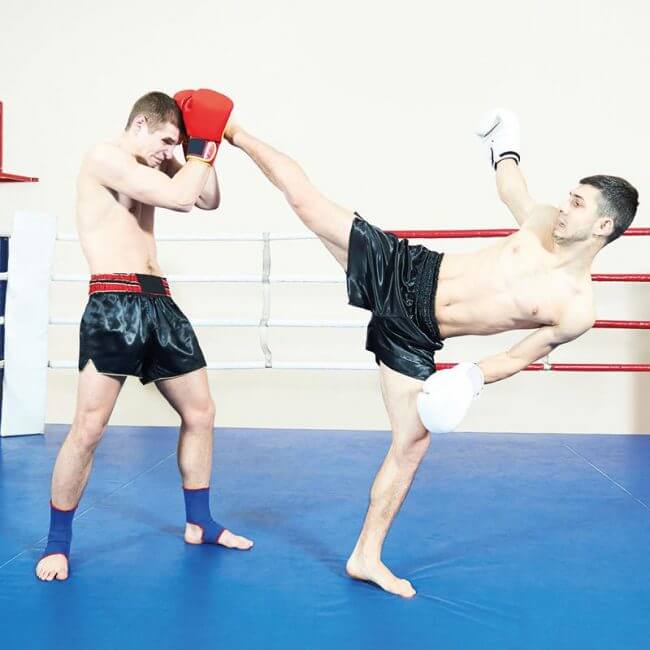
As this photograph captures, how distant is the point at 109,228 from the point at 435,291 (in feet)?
2.67

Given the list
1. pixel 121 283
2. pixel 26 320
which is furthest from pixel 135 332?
pixel 26 320

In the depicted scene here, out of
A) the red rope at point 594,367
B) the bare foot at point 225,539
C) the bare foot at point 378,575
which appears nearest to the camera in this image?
the bare foot at point 378,575

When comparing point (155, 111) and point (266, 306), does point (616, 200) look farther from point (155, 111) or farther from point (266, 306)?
point (266, 306)

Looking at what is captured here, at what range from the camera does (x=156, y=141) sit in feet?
6.66

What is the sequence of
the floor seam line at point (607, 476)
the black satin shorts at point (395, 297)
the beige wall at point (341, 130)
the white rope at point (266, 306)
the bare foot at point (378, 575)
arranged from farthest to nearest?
the beige wall at point (341, 130) < the white rope at point (266, 306) < the floor seam line at point (607, 476) < the black satin shorts at point (395, 297) < the bare foot at point (378, 575)

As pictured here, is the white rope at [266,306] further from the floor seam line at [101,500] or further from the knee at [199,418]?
the knee at [199,418]

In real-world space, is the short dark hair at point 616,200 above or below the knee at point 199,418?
above

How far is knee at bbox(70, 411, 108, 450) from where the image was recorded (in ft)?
6.53

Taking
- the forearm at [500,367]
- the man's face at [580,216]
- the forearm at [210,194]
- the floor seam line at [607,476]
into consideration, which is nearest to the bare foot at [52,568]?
the forearm at [210,194]

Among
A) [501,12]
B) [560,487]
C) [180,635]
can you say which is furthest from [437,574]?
[501,12]

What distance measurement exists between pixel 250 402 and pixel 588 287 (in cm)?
270

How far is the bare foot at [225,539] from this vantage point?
2219mm

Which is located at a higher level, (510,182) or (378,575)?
(510,182)

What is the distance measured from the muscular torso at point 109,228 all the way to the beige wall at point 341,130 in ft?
7.40
